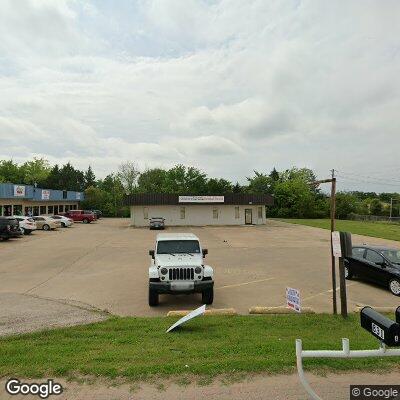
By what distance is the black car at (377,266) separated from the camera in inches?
491

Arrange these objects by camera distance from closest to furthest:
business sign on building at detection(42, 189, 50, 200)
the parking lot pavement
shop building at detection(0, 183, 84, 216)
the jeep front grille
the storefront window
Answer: the jeep front grille, the parking lot pavement, shop building at detection(0, 183, 84, 216), the storefront window, business sign on building at detection(42, 189, 50, 200)

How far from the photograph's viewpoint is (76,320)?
8508mm

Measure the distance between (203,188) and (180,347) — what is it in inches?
2681

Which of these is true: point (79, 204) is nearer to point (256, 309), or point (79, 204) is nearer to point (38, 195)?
point (38, 195)

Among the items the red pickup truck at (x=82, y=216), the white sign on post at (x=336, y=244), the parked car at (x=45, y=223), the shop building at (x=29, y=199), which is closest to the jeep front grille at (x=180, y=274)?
the white sign on post at (x=336, y=244)

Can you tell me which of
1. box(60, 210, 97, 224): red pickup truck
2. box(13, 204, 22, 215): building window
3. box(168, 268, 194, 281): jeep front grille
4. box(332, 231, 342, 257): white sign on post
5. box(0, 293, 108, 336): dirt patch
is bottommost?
box(0, 293, 108, 336): dirt patch

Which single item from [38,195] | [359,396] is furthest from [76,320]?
[38,195]

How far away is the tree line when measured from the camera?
6869 centimetres

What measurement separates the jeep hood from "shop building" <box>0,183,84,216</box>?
29057 millimetres

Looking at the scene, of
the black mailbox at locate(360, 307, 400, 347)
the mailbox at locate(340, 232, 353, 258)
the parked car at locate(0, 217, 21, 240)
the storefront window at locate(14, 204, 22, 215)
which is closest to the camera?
the black mailbox at locate(360, 307, 400, 347)

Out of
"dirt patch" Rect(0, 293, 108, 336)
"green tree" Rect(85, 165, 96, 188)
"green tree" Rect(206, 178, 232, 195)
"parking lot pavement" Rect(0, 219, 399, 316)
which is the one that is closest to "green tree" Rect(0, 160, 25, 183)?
"green tree" Rect(85, 165, 96, 188)

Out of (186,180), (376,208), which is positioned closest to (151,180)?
(186,180)

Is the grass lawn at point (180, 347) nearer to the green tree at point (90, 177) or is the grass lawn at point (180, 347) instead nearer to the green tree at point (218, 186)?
the green tree at point (218, 186)

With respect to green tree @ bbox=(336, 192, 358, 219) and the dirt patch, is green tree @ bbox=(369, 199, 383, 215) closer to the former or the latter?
green tree @ bbox=(336, 192, 358, 219)
